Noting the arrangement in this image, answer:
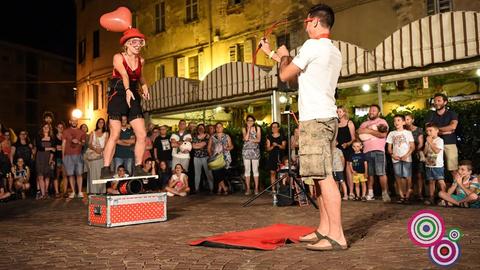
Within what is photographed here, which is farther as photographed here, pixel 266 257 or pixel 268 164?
pixel 268 164

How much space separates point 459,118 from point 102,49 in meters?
22.3

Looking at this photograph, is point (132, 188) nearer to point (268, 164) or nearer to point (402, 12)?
point (268, 164)

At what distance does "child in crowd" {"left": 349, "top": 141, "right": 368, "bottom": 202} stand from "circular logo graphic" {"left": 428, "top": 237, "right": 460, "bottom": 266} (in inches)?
255

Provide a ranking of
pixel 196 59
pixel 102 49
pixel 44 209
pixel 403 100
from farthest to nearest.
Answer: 1. pixel 102 49
2. pixel 196 59
3. pixel 403 100
4. pixel 44 209

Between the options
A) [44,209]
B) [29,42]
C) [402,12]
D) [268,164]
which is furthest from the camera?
[29,42]

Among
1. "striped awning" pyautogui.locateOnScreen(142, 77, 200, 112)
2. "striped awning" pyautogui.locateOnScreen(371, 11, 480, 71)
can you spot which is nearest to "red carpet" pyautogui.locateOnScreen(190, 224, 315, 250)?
"striped awning" pyautogui.locateOnScreen(371, 11, 480, 71)

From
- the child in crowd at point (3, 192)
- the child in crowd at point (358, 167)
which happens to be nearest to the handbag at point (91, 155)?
the child in crowd at point (3, 192)

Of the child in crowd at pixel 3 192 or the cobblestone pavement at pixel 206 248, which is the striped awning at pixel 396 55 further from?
the child in crowd at pixel 3 192

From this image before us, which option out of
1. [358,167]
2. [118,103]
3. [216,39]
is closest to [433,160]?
[358,167]

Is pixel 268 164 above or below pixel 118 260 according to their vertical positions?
above

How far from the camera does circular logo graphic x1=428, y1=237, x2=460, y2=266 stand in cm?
342

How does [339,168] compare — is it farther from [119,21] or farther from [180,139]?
[119,21]

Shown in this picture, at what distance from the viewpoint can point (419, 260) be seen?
394 centimetres

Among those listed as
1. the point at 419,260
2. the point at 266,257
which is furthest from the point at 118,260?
the point at 419,260
